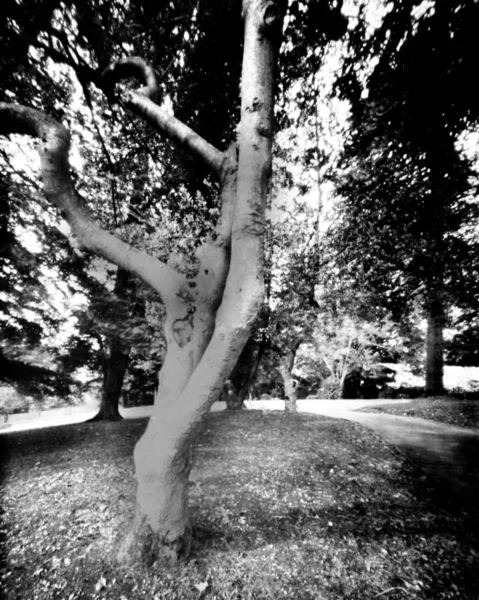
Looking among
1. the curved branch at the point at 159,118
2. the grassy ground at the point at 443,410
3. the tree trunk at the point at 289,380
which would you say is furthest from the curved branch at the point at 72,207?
the grassy ground at the point at 443,410

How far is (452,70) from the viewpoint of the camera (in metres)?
3.61

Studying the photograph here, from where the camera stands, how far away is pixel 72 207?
9.52ft

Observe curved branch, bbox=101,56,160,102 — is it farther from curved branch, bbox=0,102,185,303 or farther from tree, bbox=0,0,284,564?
curved branch, bbox=0,102,185,303

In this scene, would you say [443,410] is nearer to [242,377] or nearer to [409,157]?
[242,377]

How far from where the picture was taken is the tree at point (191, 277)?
7.71 feet

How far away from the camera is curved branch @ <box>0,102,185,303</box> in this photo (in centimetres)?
277

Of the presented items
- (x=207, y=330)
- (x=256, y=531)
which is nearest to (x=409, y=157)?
(x=207, y=330)

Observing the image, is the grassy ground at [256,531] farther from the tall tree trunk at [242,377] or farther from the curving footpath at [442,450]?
the tall tree trunk at [242,377]

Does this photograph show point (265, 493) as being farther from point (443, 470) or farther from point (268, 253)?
point (268, 253)

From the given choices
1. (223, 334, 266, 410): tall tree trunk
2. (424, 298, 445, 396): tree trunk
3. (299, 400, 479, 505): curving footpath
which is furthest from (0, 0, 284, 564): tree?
(424, 298, 445, 396): tree trunk

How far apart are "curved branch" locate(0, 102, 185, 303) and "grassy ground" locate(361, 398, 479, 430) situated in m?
11.0

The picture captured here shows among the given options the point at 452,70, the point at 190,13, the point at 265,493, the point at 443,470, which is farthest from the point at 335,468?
the point at 190,13

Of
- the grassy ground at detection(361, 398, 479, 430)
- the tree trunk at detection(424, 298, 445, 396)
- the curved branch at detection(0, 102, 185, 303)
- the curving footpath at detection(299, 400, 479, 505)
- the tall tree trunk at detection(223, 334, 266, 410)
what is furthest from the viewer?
the tree trunk at detection(424, 298, 445, 396)

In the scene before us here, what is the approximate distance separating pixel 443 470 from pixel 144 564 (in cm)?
519
